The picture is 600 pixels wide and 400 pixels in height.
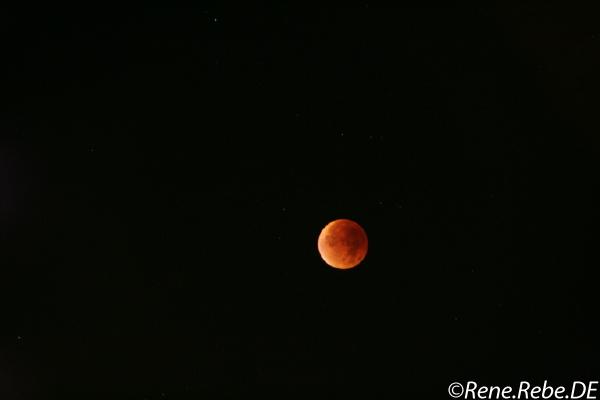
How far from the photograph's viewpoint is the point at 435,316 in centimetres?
495

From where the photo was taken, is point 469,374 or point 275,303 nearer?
point 469,374

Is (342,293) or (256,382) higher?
(342,293)

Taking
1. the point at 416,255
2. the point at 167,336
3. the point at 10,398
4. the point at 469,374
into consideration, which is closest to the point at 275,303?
the point at 167,336

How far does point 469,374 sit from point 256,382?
1705 mm

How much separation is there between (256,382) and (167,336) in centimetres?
84

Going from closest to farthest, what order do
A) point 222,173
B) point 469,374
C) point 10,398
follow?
point 10,398 < point 469,374 < point 222,173

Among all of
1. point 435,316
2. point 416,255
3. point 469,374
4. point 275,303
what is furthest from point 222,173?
point 469,374

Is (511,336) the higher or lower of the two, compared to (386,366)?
higher

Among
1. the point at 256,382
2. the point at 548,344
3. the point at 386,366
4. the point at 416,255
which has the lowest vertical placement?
the point at 256,382

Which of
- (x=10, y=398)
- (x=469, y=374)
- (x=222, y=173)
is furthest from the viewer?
(x=222, y=173)

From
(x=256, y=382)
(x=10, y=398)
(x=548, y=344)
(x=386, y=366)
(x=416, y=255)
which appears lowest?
(x=10, y=398)

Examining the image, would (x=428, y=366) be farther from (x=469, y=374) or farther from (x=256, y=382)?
(x=256, y=382)

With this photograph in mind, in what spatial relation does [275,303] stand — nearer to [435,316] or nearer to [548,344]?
[435,316]

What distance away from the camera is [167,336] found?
5188 mm
